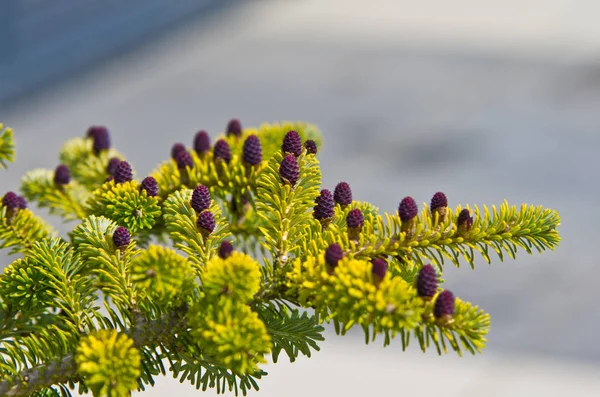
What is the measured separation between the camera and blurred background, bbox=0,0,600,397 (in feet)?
7.32

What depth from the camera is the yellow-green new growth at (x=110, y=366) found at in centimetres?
54

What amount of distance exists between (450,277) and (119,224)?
2.12m

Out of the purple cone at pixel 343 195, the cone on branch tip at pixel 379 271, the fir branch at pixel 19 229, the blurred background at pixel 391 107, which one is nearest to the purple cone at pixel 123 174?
the fir branch at pixel 19 229

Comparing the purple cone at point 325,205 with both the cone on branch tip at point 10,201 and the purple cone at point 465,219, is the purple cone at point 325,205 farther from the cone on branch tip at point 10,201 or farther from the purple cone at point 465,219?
the cone on branch tip at point 10,201

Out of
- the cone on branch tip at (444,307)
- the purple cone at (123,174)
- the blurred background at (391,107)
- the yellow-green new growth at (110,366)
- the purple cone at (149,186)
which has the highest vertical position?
the blurred background at (391,107)

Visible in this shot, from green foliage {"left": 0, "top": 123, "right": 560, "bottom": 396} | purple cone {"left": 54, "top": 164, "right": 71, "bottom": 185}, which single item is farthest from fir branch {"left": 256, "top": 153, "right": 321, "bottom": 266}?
purple cone {"left": 54, "top": 164, "right": 71, "bottom": 185}

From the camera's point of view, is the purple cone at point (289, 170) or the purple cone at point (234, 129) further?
the purple cone at point (234, 129)

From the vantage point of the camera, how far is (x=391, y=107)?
13.2 ft

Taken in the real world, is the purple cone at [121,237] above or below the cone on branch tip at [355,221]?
below

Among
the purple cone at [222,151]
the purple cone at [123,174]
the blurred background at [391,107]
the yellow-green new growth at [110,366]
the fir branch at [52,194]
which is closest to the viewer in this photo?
the yellow-green new growth at [110,366]

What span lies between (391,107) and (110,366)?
3585mm

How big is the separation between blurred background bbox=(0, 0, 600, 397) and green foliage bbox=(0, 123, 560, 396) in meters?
1.24

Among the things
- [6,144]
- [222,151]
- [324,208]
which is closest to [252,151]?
[222,151]

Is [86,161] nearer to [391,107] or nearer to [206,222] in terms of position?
[206,222]
